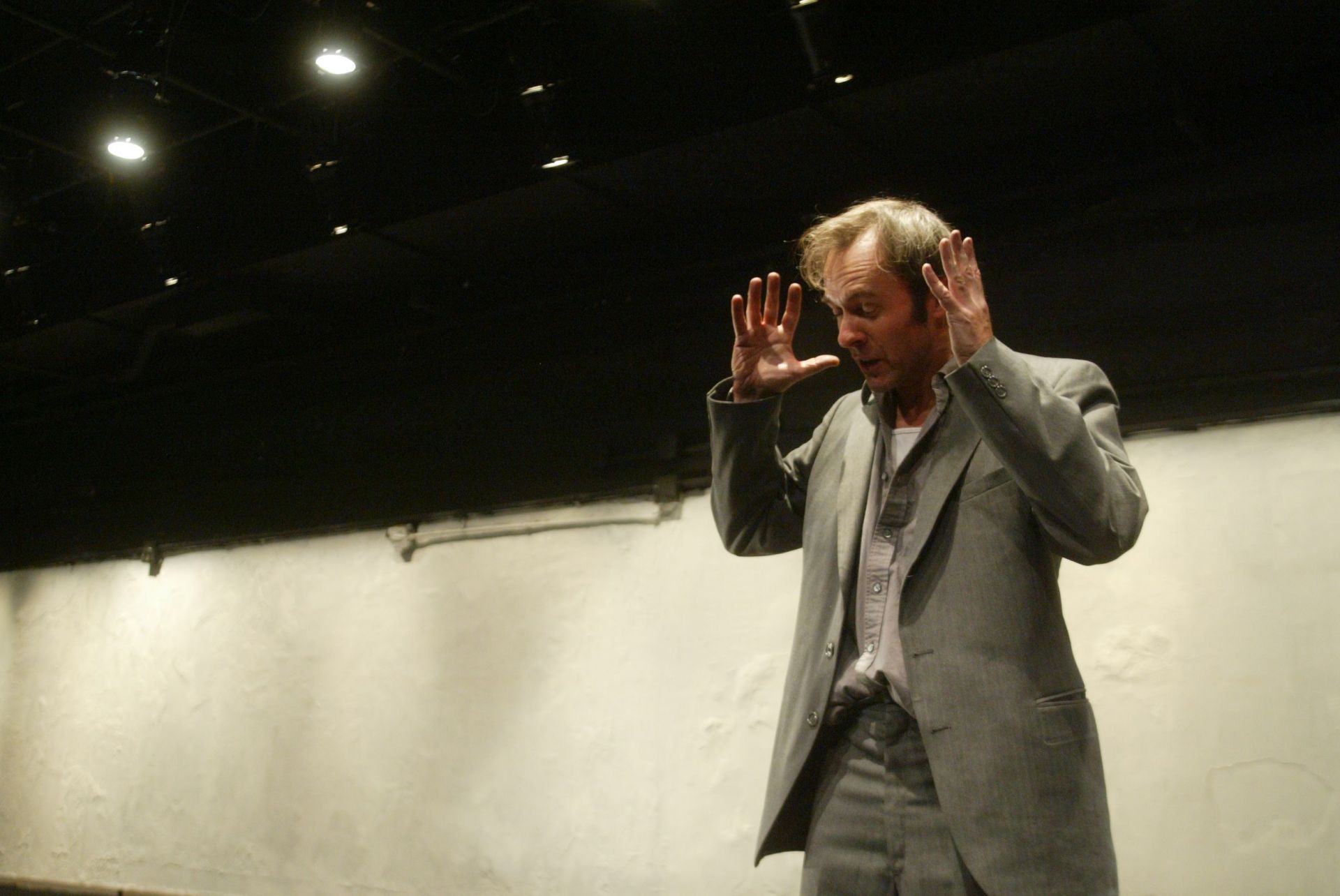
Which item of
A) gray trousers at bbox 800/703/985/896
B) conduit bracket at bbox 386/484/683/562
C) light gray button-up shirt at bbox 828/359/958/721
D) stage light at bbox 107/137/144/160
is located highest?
stage light at bbox 107/137/144/160

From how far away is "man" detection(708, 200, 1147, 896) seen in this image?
128cm

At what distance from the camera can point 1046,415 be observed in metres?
1.28

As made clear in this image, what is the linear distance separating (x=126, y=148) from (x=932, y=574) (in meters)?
3.86

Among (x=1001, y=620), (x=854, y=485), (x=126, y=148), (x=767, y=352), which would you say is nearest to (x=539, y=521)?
(x=126, y=148)

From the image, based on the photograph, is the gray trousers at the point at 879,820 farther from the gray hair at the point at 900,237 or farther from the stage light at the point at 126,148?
the stage light at the point at 126,148

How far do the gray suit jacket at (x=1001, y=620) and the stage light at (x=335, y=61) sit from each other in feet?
8.56

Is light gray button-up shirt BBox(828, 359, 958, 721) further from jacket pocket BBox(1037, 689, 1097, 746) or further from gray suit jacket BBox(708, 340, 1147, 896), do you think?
jacket pocket BBox(1037, 689, 1097, 746)

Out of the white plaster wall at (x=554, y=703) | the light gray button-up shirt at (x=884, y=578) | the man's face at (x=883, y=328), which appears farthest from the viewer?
the white plaster wall at (x=554, y=703)

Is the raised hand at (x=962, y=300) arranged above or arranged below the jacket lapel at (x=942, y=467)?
above

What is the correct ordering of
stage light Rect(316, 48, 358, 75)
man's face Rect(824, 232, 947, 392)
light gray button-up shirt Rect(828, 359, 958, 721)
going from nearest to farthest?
light gray button-up shirt Rect(828, 359, 958, 721), man's face Rect(824, 232, 947, 392), stage light Rect(316, 48, 358, 75)

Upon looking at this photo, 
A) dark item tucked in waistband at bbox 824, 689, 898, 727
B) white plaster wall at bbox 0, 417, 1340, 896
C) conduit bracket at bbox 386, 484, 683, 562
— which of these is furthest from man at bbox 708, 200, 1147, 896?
conduit bracket at bbox 386, 484, 683, 562

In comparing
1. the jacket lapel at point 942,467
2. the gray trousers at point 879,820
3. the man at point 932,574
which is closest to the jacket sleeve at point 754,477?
the man at point 932,574

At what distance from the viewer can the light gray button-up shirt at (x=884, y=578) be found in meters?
1.42

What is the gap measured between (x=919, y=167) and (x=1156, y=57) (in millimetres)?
701
